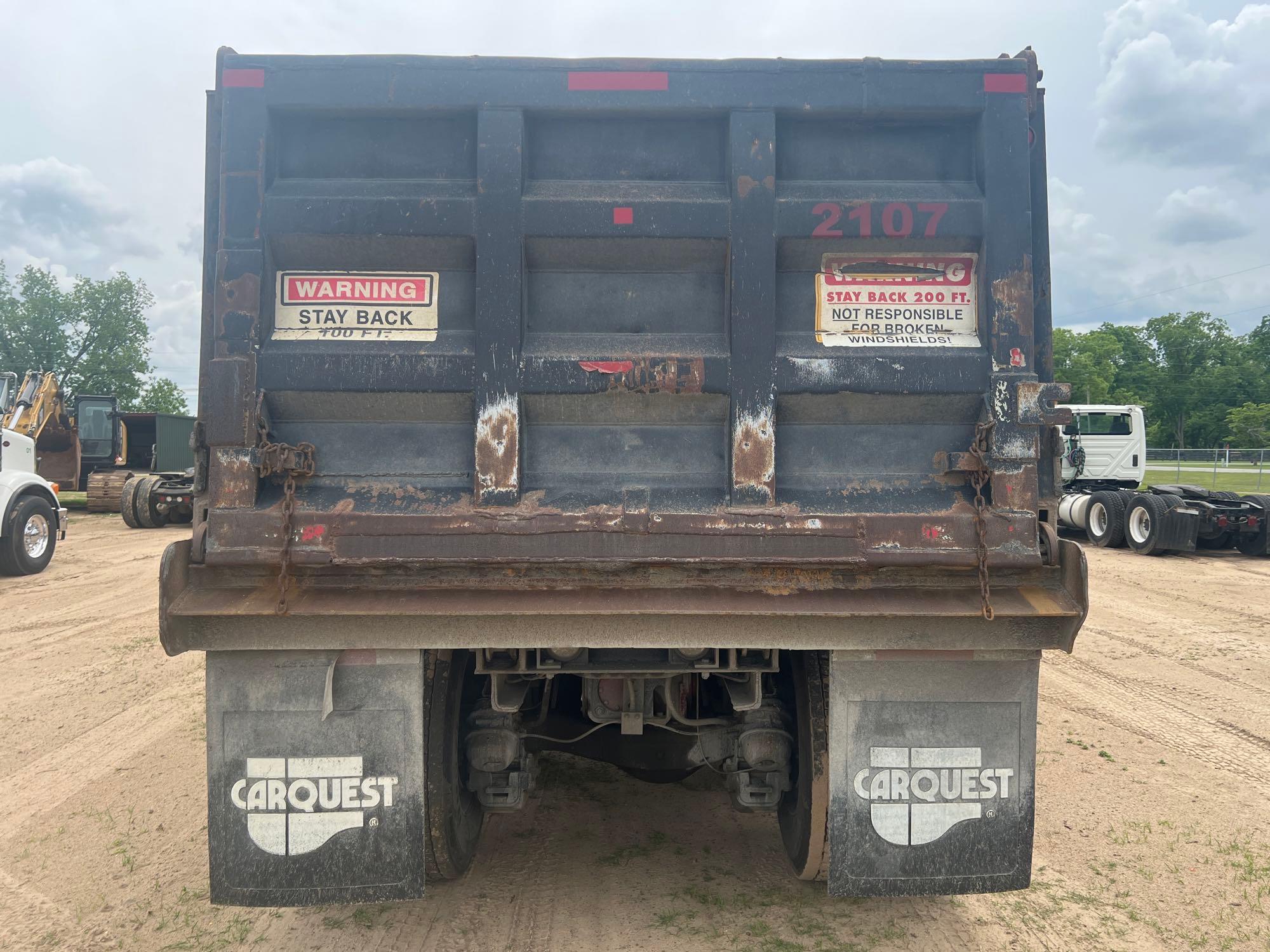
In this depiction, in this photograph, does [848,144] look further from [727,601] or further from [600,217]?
[727,601]

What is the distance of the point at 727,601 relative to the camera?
2.51 m

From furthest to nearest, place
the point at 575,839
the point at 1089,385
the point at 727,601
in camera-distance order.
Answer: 1. the point at 1089,385
2. the point at 575,839
3. the point at 727,601

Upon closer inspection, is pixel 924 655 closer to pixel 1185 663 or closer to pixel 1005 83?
pixel 1005 83

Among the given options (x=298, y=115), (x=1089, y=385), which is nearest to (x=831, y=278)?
(x=298, y=115)

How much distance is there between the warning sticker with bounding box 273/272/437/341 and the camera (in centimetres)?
269

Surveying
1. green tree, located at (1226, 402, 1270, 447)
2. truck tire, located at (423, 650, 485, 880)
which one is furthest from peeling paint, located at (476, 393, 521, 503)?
green tree, located at (1226, 402, 1270, 447)

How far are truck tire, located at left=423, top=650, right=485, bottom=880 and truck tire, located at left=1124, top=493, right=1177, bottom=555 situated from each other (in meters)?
13.9

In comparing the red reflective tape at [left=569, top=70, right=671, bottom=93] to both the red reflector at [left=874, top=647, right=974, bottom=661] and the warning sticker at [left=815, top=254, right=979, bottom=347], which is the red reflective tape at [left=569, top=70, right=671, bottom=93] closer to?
the warning sticker at [left=815, top=254, right=979, bottom=347]

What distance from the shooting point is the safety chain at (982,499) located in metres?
2.50

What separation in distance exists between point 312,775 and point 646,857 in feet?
5.58

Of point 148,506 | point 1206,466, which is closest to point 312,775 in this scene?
point 148,506

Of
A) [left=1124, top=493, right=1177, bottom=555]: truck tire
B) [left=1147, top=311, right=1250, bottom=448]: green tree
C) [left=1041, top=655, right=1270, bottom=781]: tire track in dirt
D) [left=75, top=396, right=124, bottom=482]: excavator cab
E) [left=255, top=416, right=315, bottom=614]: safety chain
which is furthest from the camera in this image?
[left=1147, top=311, right=1250, bottom=448]: green tree

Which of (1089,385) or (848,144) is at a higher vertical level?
(1089,385)

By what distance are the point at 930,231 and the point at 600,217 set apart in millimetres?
1109
